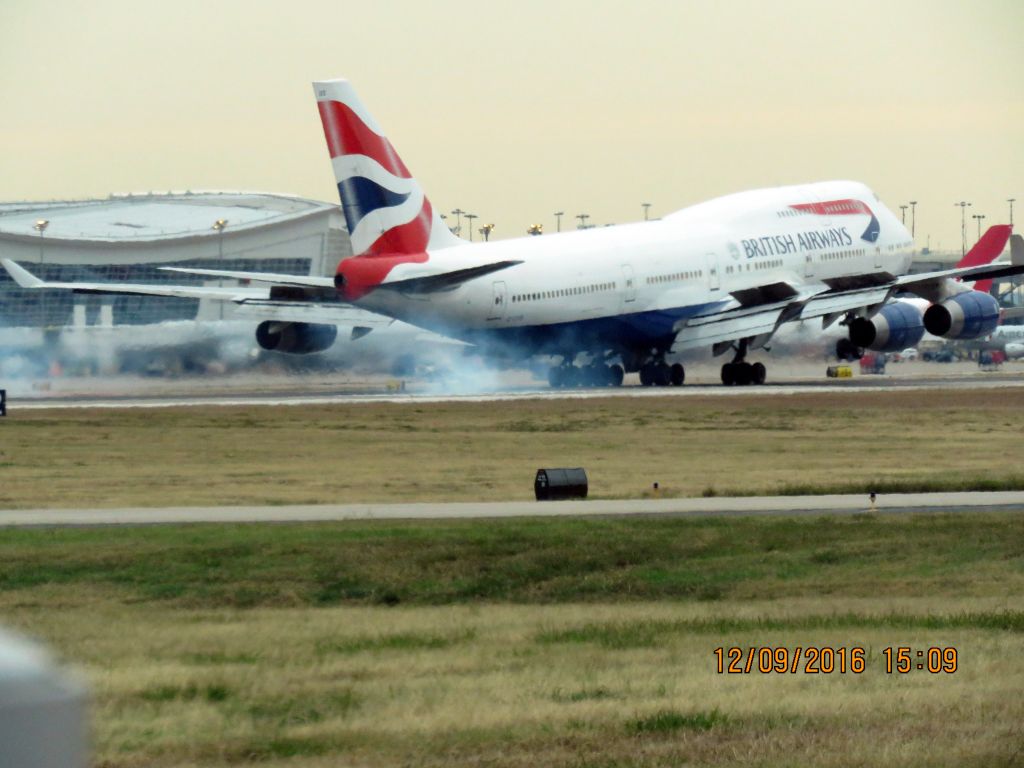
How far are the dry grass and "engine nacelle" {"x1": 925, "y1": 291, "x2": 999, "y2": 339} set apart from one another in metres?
54.0

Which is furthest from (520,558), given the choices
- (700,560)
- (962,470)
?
(962,470)

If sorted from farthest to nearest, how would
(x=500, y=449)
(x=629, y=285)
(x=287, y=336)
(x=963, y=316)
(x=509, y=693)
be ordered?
(x=963, y=316) < (x=629, y=285) < (x=287, y=336) < (x=500, y=449) < (x=509, y=693)

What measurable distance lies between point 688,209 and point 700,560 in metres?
56.0

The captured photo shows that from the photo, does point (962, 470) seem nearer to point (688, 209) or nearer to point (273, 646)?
point (273, 646)

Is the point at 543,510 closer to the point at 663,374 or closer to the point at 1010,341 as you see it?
the point at 663,374

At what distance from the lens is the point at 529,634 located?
15.4m

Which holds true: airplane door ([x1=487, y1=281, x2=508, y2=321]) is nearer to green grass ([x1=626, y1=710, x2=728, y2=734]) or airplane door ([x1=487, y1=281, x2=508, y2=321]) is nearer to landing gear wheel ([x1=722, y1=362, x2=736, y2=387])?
landing gear wheel ([x1=722, y1=362, x2=736, y2=387])

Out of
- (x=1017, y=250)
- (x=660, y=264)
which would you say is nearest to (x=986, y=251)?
(x=1017, y=250)

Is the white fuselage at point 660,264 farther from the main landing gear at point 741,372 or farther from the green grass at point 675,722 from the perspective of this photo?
the green grass at point 675,722

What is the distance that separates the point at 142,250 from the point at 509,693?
461 ft

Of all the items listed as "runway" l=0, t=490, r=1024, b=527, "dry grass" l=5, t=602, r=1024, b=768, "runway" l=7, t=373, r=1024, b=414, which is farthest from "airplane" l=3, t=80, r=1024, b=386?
"dry grass" l=5, t=602, r=1024, b=768

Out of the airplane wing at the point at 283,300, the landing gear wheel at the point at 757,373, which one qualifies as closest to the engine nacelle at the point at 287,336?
the airplane wing at the point at 283,300

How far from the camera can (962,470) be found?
114ft

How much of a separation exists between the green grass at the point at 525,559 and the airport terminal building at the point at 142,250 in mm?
118409
